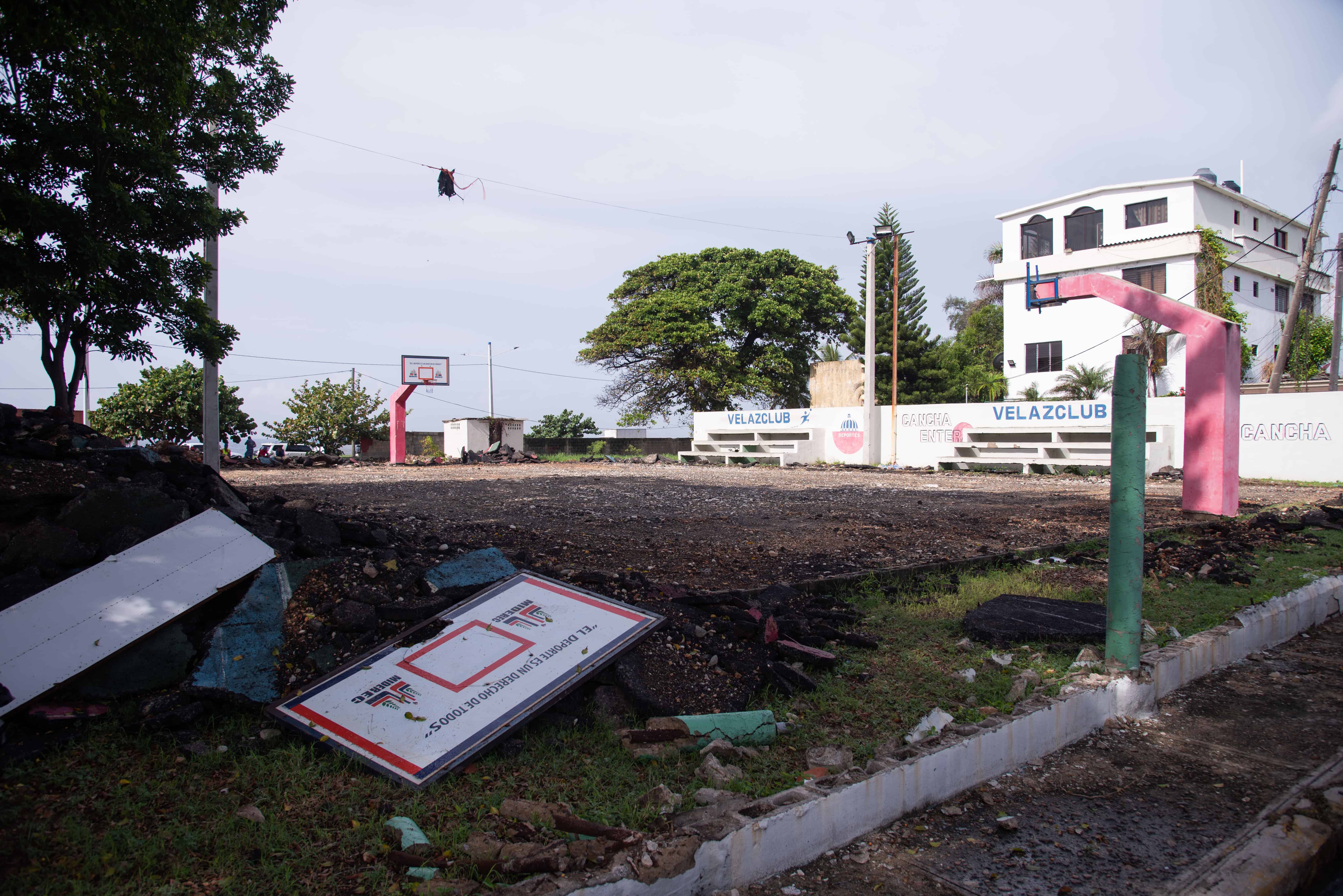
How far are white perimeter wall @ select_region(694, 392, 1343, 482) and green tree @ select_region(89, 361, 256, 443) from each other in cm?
1854

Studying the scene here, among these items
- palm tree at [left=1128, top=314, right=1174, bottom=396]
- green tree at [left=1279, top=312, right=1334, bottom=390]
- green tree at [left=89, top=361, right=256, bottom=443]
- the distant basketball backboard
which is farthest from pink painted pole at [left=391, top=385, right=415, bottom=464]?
green tree at [left=1279, top=312, right=1334, bottom=390]

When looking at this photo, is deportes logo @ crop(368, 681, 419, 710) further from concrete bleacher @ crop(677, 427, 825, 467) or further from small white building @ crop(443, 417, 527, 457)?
small white building @ crop(443, 417, 527, 457)

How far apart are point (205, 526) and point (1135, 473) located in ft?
15.1

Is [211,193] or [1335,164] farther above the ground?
[1335,164]

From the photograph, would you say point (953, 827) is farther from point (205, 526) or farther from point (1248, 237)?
point (1248, 237)

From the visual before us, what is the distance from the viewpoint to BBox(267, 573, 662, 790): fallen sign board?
2688mm

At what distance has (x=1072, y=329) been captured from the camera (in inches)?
1289

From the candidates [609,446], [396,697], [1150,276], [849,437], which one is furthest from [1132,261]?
[396,697]

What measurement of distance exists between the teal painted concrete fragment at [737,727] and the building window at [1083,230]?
3660cm

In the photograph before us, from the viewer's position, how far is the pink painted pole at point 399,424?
24.5 meters

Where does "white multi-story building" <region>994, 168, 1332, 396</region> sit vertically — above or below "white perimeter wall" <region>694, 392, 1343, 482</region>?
above

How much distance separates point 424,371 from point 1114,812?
2623 centimetres

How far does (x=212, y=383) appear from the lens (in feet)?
38.1

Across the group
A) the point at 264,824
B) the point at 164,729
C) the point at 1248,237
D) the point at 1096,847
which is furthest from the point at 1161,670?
the point at 1248,237
